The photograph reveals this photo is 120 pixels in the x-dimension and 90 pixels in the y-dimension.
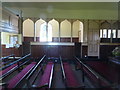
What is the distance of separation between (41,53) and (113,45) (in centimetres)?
421

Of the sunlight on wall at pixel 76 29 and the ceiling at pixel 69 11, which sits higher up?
the ceiling at pixel 69 11

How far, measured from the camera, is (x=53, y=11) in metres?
7.76

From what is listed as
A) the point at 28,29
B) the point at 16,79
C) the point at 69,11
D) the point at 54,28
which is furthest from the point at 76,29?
the point at 16,79

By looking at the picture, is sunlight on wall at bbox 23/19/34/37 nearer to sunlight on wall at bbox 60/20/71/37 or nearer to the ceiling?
sunlight on wall at bbox 60/20/71/37

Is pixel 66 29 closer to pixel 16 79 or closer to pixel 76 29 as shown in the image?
pixel 76 29

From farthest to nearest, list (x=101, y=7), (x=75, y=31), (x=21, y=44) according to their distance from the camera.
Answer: (x=75, y=31) < (x=101, y=7) < (x=21, y=44)

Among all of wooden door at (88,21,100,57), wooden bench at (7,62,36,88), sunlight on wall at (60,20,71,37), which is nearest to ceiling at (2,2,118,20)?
wooden door at (88,21,100,57)

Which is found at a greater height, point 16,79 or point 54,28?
point 54,28

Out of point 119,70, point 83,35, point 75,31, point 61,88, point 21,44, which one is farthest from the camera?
point 75,31

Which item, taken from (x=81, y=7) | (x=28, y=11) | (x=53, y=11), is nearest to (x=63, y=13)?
(x=53, y=11)

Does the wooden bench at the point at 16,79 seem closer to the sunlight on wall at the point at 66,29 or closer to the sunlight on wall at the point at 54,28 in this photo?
the sunlight on wall at the point at 54,28

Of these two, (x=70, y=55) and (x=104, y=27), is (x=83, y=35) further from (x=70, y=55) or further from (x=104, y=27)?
(x=70, y=55)

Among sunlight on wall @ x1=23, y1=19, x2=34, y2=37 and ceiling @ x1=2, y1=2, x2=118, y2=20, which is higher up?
ceiling @ x1=2, y1=2, x2=118, y2=20

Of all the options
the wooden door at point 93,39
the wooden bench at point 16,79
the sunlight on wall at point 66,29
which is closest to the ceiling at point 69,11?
the wooden door at point 93,39
